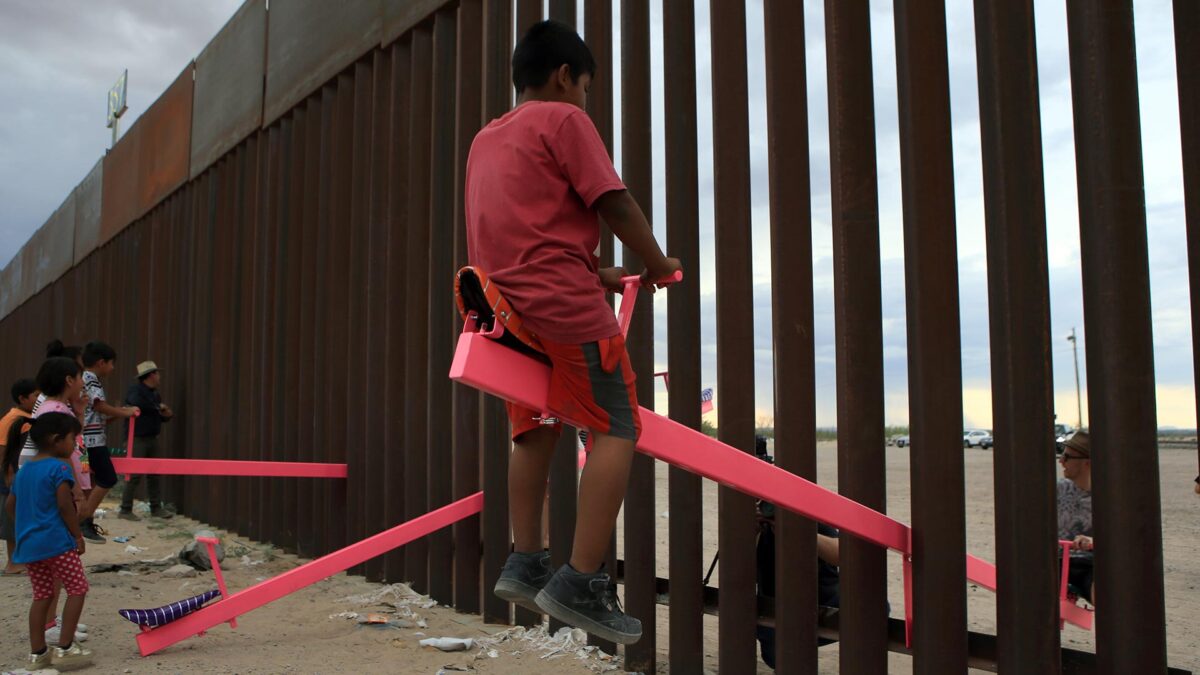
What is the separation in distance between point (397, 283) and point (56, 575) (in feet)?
7.99

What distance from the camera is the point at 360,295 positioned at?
6.11 m

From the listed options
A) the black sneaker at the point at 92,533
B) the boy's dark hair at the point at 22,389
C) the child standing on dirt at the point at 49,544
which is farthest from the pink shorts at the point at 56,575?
the black sneaker at the point at 92,533

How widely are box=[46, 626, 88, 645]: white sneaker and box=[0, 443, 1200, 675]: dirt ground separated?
0.06m

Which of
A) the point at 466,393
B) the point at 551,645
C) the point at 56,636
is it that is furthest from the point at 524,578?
the point at 56,636

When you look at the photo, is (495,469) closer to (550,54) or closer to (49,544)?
(49,544)

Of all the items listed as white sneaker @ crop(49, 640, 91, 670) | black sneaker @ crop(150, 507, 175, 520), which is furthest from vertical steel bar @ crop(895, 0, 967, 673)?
black sneaker @ crop(150, 507, 175, 520)

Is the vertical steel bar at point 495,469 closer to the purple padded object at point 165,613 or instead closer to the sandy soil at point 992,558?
the sandy soil at point 992,558

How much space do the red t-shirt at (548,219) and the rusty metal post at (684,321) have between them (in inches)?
66.4

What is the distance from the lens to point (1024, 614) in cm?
282

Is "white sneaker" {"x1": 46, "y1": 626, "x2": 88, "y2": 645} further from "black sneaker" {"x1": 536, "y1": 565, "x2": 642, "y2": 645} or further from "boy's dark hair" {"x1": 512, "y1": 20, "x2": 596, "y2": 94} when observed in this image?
"boy's dark hair" {"x1": 512, "y1": 20, "x2": 596, "y2": 94}

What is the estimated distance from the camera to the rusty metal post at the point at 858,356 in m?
3.15

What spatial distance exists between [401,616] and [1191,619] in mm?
4820

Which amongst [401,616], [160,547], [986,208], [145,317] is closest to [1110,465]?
[986,208]

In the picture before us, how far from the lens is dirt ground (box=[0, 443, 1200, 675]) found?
4.00 metres
